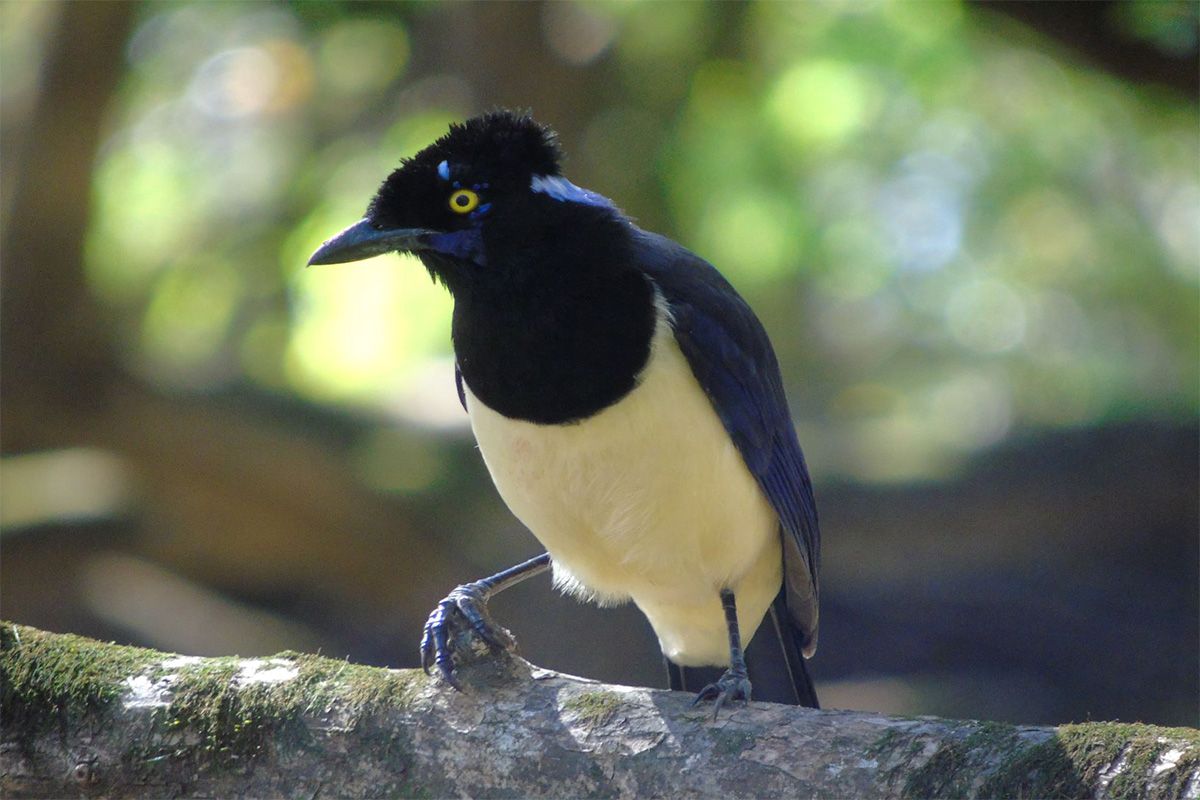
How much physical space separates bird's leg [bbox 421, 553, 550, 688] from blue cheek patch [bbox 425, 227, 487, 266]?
1022mm

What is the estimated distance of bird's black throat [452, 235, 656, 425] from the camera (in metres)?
4.02

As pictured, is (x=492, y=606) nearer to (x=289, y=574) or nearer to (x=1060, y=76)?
(x=289, y=574)

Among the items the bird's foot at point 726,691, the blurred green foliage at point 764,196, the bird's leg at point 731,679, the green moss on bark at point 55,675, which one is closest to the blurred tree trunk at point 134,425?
the blurred green foliage at point 764,196

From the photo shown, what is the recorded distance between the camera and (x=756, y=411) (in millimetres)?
4410

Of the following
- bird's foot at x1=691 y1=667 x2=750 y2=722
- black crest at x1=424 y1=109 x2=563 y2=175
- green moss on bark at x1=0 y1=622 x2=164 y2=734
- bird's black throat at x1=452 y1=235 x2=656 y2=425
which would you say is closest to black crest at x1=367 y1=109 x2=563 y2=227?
black crest at x1=424 y1=109 x2=563 y2=175

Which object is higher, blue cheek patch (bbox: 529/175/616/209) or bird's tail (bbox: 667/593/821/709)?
blue cheek patch (bbox: 529/175/616/209)

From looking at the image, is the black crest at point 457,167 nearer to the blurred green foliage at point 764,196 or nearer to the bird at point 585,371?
the bird at point 585,371

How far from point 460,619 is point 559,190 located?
1.37 meters

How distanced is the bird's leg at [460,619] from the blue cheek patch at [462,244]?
102 cm

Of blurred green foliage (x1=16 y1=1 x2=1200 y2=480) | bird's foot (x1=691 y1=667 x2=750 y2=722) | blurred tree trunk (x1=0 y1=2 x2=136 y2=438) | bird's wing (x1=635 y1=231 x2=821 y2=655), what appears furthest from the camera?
blurred green foliage (x1=16 y1=1 x2=1200 y2=480)

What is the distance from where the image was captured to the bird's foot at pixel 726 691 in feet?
11.5

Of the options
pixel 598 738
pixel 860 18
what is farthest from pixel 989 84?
pixel 598 738

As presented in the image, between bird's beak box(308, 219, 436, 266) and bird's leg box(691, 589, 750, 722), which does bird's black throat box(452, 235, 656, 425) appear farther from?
bird's leg box(691, 589, 750, 722)

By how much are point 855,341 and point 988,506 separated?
2.50 meters
